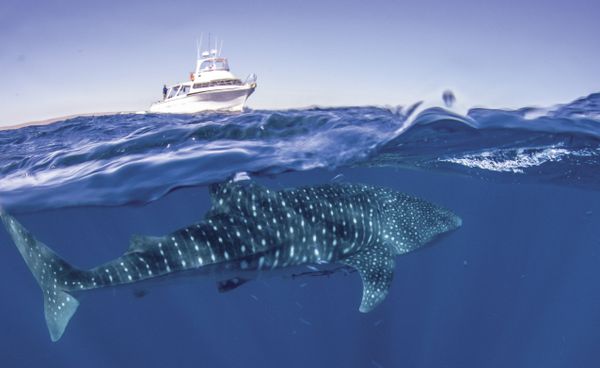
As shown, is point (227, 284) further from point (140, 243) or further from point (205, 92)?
point (205, 92)

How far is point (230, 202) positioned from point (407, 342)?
14.6 m

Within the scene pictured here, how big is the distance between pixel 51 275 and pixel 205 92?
2435cm

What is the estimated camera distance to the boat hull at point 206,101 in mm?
25859

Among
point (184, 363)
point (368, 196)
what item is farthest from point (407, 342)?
point (368, 196)

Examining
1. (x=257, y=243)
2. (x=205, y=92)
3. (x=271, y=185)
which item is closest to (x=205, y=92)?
(x=205, y=92)

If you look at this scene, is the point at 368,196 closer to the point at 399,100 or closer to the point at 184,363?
the point at 399,100

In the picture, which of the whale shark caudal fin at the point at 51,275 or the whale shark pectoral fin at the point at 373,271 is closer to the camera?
the whale shark caudal fin at the point at 51,275

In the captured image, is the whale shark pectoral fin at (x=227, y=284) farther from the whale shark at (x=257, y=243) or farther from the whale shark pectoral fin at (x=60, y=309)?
the whale shark pectoral fin at (x=60, y=309)

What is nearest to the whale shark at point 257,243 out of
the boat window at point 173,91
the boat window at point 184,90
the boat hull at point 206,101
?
the boat hull at point 206,101

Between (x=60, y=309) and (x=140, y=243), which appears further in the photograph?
(x=140, y=243)

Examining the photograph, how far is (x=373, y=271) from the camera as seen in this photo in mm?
6969

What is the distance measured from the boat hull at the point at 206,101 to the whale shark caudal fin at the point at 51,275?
19.5 meters

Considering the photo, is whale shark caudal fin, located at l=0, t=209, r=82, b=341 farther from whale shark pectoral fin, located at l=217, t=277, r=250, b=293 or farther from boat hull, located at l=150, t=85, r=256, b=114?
boat hull, located at l=150, t=85, r=256, b=114

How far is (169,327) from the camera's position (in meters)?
25.7
